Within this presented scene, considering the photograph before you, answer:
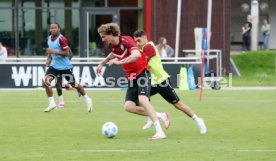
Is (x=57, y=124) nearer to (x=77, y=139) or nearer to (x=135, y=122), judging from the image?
(x=135, y=122)

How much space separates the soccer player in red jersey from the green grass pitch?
0.54 metres

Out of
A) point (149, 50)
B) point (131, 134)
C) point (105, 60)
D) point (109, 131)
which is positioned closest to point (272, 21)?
point (149, 50)

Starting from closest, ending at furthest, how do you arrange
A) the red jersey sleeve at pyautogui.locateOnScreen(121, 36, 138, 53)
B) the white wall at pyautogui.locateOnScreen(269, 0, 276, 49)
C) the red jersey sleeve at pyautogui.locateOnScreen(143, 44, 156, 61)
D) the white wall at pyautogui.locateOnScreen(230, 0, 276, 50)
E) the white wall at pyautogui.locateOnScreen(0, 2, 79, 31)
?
the red jersey sleeve at pyautogui.locateOnScreen(121, 36, 138, 53)
the red jersey sleeve at pyautogui.locateOnScreen(143, 44, 156, 61)
the white wall at pyautogui.locateOnScreen(0, 2, 79, 31)
the white wall at pyautogui.locateOnScreen(269, 0, 276, 49)
the white wall at pyautogui.locateOnScreen(230, 0, 276, 50)

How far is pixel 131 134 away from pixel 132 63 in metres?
1.51

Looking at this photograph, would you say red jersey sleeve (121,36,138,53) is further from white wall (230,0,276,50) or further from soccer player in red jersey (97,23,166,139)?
white wall (230,0,276,50)

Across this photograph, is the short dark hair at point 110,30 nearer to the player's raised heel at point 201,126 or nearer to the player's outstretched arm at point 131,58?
the player's outstretched arm at point 131,58

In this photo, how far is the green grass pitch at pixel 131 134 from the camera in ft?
41.7

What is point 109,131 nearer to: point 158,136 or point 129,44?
point 158,136

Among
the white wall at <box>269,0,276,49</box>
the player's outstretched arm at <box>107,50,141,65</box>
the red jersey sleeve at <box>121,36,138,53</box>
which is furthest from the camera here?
the white wall at <box>269,0,276,49</box>

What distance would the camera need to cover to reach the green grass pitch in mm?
12719

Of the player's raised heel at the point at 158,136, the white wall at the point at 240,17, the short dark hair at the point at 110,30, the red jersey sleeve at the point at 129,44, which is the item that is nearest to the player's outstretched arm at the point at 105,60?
the red jersey sleeve at the point at 129,44

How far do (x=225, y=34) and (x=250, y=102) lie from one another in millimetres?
15369

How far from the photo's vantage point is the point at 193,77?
3119cm

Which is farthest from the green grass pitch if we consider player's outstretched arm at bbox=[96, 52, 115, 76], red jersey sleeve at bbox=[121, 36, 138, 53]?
red jersey sleeve at bbox=[121, 36, 138, 53]
